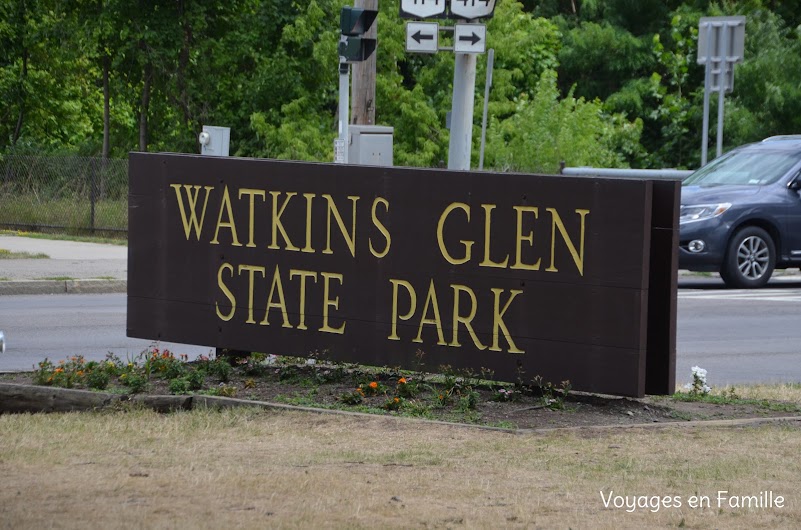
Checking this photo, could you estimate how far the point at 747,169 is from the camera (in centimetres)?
1903

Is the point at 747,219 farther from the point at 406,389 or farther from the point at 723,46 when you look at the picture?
the point at 406,389

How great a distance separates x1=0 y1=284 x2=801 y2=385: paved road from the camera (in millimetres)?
11492

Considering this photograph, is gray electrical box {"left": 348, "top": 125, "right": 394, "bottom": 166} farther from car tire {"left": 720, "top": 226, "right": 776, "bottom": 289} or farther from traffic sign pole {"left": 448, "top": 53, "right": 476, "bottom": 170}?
car tire {"left": 720, "top": 226, "right": 776, "bottom": 289}

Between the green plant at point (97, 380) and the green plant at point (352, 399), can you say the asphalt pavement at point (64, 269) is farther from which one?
the green plant at point (352, 399)

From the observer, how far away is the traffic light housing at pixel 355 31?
54.0ft

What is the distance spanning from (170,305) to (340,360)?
1431 mm

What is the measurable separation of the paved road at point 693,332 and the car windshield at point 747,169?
161cm

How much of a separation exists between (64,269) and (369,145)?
4839 mm

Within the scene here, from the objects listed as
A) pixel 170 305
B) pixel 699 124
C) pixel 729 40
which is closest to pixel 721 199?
pixel 729 40

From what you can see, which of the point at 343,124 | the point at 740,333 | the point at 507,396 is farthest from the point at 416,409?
the point at 343,124

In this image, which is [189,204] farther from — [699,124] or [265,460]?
[699,124]

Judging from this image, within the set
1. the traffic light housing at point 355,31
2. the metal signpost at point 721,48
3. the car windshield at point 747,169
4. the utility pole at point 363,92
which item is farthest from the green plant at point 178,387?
the metal signpost at point 721,48

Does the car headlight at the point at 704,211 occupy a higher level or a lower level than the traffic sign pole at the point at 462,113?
lower

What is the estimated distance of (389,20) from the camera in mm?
31109
